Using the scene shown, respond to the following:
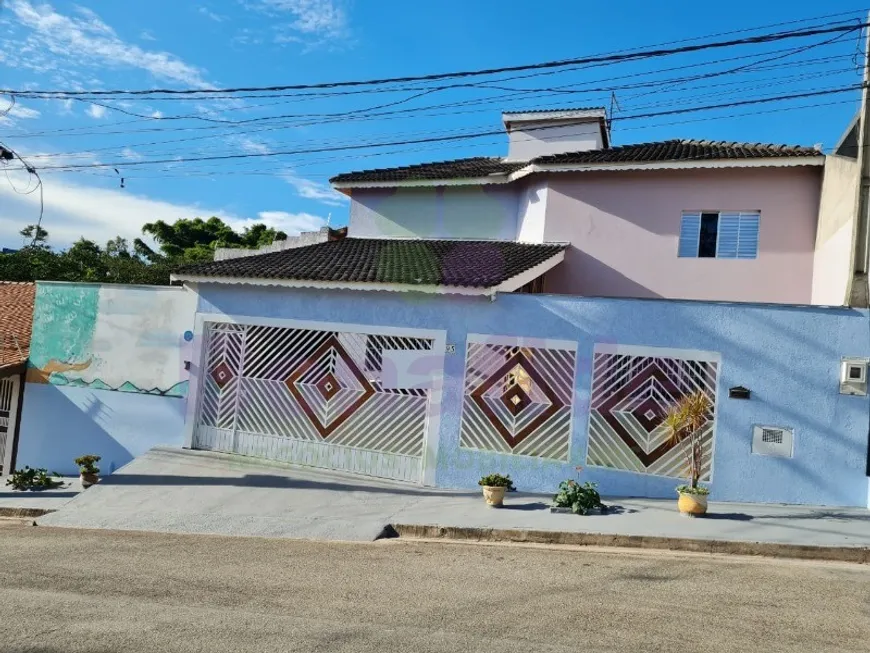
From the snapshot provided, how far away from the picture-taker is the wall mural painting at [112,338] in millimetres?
12602

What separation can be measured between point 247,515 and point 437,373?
3.43 meters

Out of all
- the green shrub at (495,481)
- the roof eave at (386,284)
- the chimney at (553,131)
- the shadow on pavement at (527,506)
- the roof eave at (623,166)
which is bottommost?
the shadow on pavement at (527,506)

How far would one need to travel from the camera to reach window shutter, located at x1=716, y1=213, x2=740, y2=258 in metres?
13.0

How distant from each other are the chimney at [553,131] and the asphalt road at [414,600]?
11472 mm

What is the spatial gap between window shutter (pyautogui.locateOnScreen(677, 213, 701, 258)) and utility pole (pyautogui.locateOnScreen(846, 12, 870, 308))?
3.61m

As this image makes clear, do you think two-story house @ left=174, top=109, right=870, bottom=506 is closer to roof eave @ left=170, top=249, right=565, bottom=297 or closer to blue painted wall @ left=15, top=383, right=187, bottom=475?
roof eave @ left=170, top=249, right=565, bottom=297

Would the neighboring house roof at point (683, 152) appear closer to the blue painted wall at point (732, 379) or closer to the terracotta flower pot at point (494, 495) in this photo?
the blue painted wall at point (732, 379)

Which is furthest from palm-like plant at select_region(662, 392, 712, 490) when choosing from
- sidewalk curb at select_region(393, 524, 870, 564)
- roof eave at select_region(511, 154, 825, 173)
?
roof eave at select_region(511, 154, 825, 173)

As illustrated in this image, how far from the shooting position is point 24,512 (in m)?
10.2

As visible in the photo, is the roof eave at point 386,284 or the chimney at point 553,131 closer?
the roof eave at point 386,284

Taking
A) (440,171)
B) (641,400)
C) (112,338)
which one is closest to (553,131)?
(440,171)

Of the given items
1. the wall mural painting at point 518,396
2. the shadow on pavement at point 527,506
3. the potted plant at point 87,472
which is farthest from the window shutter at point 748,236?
the potted plant at point 87,472

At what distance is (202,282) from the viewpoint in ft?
39.8

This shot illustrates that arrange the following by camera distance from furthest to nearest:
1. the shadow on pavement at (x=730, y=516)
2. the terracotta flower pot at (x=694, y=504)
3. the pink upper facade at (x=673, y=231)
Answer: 1. the pink upper facade at (x=673, y=231)
2. the terracotta flower pot at (x=694, y=504)
3. the shadow on pavement at (x=730, y=516)
